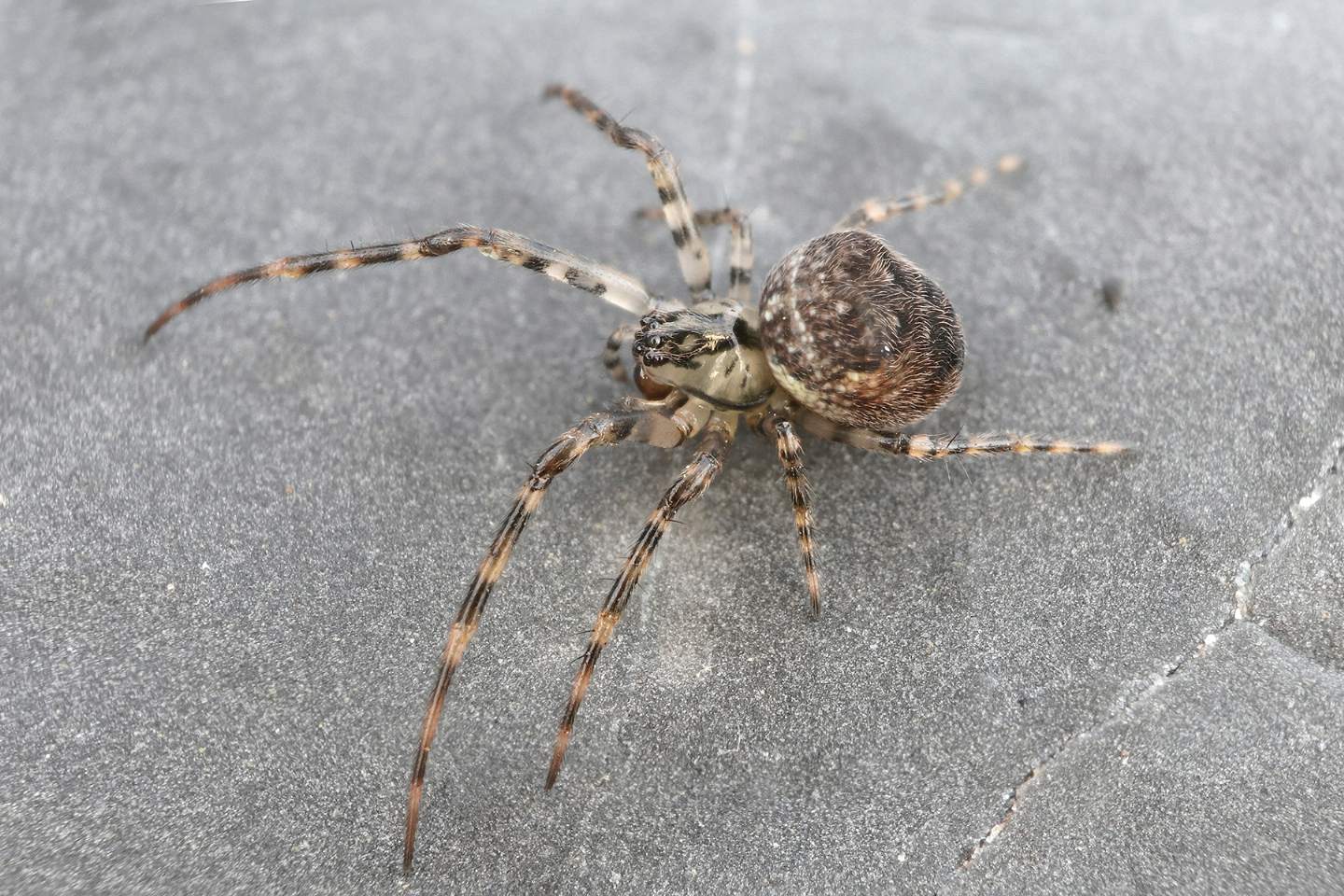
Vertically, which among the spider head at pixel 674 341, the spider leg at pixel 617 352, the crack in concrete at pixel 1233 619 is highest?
the spider head at pixel 674 341

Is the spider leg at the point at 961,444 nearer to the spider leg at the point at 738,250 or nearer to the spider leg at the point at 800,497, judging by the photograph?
the spider leg at the point at 800,497

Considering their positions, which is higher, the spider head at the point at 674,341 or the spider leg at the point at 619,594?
the spider head at the point at 674,341

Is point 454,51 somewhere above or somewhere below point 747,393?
above

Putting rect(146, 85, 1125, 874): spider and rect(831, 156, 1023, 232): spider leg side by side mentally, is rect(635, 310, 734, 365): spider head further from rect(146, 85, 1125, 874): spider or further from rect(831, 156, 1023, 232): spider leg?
rect(831, 156, 1023, 232): spider leg

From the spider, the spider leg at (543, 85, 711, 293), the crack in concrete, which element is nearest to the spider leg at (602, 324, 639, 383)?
the spider

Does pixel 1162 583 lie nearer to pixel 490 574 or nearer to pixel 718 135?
pixel 490 574

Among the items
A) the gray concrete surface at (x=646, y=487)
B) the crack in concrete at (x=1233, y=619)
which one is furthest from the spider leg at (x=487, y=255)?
the crack in concrete at (x=1233, y=619)

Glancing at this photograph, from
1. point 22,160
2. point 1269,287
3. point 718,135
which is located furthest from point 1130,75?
point 22,160
